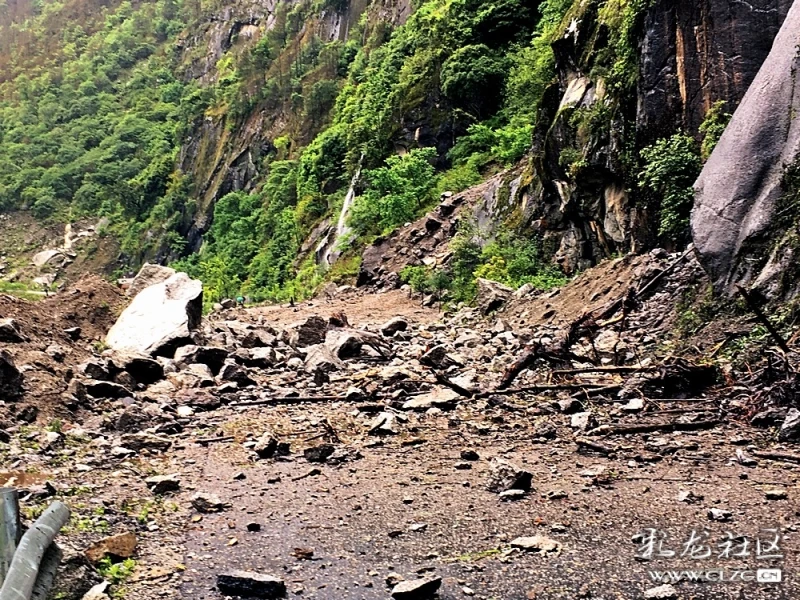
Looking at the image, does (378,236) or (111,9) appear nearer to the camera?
(378,236)

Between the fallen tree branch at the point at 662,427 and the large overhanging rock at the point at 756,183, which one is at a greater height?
the large overhanging rock at the point at 756,183

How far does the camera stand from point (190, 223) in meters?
59.3

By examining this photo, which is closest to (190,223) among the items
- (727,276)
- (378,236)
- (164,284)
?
(378,236)

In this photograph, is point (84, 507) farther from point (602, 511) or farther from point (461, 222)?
point (461, 222)

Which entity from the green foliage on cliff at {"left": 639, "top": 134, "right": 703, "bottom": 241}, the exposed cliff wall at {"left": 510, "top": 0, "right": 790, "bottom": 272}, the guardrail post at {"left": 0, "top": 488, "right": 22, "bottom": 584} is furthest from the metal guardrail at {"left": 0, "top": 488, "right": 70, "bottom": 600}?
the exposed cliff wall at {"left": 510, "top": 0, "right": 790, "bottom": 272}

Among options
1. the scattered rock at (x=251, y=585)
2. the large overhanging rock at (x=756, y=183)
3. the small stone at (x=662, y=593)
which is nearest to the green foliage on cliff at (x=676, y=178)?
the large overhanging rock at (x=756, y=183)

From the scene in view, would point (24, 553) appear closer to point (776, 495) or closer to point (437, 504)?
point (437, 504)

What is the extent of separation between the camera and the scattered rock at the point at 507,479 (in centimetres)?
466

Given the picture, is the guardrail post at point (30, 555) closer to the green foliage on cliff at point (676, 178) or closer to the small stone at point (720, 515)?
the small stone at point (720, 515)

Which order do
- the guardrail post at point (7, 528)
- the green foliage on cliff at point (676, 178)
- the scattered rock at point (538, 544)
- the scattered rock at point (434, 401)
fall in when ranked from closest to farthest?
the guardrail post at point (7, 528) → the scattered rock at point (538, 544) → the scattered rock at point (434, 401) → the green foliage on cliff at point (676, 178)

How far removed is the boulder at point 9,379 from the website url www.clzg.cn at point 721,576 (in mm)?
6442

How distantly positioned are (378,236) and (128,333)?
1546 centimetres

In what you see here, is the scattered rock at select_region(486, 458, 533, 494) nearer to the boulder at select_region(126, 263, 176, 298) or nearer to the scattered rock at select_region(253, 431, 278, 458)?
the scattered rock at select_region(253, 431, 278, 458)

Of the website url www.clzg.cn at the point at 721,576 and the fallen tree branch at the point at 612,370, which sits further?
the fallen tree branch at the point at 612,370
